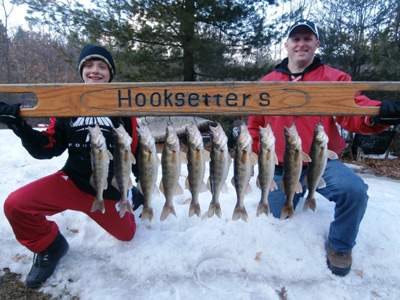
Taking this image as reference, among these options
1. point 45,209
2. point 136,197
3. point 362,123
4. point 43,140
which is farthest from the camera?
point 136,197

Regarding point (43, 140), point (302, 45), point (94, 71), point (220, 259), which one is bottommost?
point (220, 259)

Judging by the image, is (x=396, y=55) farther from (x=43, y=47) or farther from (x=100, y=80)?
(x=43, y=47)

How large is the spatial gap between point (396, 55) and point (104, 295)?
29.6ft

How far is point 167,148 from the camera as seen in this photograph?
7.79ft

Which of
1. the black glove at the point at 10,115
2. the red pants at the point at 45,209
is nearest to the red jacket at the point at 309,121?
the red pants at the point at 45,209

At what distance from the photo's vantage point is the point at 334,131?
3.09 meters

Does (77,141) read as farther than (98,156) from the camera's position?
Yes

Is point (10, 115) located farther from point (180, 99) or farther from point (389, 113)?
point (389, 113)

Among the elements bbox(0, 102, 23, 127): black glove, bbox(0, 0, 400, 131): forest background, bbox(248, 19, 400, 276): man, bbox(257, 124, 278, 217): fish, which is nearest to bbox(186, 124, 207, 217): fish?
bbox(257, 124, 278, 217): fish

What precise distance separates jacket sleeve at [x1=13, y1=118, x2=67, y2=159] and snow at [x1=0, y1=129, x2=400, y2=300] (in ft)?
3.98

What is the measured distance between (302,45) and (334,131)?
1056 mm

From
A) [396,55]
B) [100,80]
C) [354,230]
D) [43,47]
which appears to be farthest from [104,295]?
[43,47]

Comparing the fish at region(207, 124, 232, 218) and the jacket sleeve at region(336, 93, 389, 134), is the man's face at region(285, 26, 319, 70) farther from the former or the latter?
the fish at region(207, 124, 232, 218)

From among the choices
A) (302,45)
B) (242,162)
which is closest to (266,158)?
(242,162)
